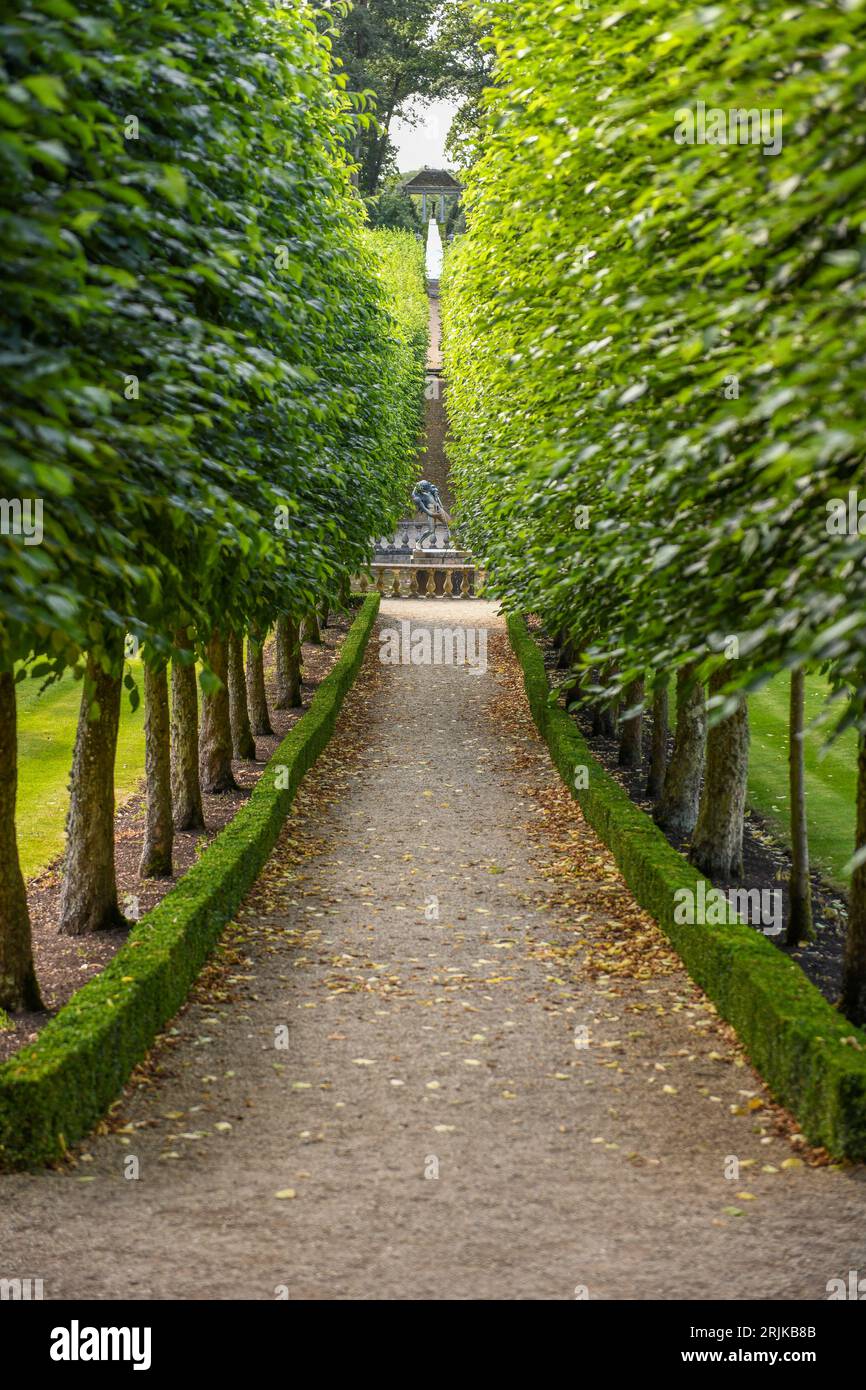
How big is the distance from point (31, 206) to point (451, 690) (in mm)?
22948

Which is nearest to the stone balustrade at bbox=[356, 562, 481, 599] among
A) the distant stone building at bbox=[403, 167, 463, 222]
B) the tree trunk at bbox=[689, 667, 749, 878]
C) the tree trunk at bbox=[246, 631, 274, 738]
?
the tree trunk at bbox=[246, 631, 274, 738]

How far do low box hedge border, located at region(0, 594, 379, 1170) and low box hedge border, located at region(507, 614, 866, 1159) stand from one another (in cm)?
402

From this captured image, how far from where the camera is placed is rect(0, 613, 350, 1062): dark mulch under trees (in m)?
11.4

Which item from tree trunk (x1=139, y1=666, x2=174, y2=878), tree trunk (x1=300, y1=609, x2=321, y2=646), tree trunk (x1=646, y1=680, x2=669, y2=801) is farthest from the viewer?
tree trunk (x1=300, y1=609, x2=321, y2=646)

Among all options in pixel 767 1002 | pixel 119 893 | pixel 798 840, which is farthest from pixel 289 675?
pixel 767 1002

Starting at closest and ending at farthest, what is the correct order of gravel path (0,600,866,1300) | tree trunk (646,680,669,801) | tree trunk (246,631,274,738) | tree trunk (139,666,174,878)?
gravel path (0,600,866,1300) < tree trunk (139,666,174,878) < tree trunk (646,680,669,801) < tree trunk (246,631,274,738)

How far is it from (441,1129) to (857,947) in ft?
12.1

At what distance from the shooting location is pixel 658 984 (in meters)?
12.0

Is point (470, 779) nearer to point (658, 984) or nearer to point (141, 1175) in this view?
point (658, 984)

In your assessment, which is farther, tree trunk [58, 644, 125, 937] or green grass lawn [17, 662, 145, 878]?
green grass lawn [17, 662, 145, 878]

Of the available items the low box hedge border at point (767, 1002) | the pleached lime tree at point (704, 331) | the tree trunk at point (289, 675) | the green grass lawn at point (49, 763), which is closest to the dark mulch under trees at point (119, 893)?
the green grass lawn at point (49, 763)

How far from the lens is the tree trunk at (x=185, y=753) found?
51.4 ft

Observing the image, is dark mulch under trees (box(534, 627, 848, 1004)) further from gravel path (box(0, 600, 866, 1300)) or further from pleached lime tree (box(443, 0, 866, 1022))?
pleached lime tree (box(443, 0, 866, 1022))

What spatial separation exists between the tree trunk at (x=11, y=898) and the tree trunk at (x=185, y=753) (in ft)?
14.3
